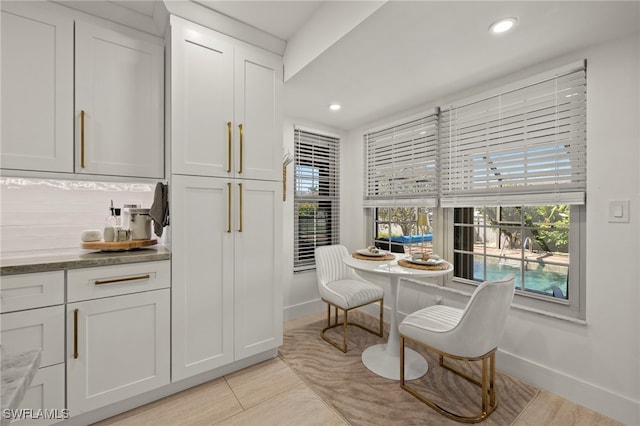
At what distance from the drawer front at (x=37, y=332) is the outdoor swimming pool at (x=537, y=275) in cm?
311

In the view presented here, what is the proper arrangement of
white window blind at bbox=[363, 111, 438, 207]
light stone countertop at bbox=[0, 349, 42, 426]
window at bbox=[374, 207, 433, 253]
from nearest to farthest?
light stone countertop at bbox=[0, 349, 42, 426] < white window blind at bbox=[363, 111, 438, 207] < window at bbox=[374, 207, 433, 253]

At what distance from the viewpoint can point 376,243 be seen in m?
3.52

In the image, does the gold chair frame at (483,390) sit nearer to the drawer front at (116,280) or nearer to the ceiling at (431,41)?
the drawer front at (116,280)

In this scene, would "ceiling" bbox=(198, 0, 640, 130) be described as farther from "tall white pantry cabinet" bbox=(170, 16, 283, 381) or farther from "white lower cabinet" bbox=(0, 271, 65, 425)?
"white lower cabinet" bbox=(0, 271, 65, 425)

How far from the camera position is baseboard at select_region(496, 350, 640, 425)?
1646 millimetres

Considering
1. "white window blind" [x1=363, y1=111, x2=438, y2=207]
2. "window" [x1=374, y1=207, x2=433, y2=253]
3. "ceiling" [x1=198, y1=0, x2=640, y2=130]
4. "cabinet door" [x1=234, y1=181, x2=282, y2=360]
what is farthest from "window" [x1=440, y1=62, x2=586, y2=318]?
"cabinet door" [x1=234, y1=181, x2=282, y2=360]

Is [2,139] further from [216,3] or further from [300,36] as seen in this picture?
[300,36]

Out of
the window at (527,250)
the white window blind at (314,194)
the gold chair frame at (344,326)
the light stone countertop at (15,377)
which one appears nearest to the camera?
the light stone countertop at (15,377)

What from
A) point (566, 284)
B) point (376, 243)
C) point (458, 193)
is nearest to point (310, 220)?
point (376, 243)

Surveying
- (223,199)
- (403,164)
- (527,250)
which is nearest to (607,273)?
(527,250)

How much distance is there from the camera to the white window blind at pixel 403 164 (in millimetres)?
2785

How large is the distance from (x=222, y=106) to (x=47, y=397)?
2.01 metres

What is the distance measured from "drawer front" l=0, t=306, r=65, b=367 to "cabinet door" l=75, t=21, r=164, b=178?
34.1 inches

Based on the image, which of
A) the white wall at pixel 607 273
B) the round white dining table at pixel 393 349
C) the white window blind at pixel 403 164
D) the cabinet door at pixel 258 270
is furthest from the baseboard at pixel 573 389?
the cabinet door at pixel 258 270
